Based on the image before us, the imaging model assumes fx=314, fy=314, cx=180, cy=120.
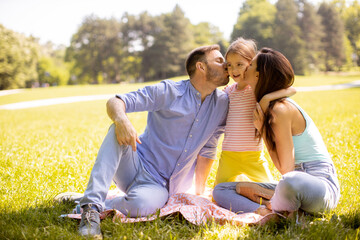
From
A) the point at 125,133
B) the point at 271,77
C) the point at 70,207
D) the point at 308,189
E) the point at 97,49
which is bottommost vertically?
the point at 70,207

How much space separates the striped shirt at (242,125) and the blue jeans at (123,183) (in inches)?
29.8

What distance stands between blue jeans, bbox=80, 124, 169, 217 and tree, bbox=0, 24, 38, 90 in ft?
86.2

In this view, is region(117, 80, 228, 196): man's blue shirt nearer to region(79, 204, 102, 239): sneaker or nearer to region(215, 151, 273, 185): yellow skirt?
region(215, 151, 273, 185): yellow skirt

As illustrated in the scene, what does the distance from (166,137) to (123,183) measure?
527 mm

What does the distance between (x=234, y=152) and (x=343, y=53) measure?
42998mm

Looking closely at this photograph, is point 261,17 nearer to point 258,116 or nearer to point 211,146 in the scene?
point 211,146

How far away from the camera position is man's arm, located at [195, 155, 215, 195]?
3.04m

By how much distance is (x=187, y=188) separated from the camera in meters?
3.00

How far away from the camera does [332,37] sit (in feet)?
134

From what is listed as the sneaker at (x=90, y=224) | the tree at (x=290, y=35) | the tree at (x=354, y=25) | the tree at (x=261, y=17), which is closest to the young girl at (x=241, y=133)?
the sneaker at (x=90, y=224)

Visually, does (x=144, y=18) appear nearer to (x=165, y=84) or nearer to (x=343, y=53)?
(x=343, y=53)

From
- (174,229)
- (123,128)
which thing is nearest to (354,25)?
(123,128)

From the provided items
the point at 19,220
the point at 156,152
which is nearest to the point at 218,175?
the point at 156,152

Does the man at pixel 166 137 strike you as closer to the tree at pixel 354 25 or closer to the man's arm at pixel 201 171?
the man's arm at pixel 201 171
